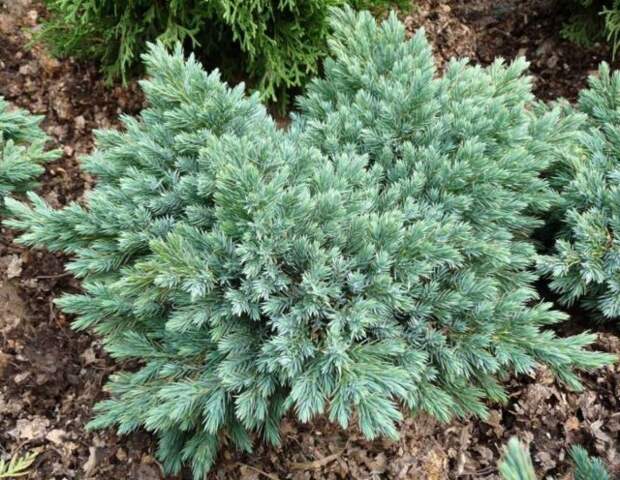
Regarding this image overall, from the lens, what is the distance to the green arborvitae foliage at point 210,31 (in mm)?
2969

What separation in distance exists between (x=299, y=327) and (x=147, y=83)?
1163mm

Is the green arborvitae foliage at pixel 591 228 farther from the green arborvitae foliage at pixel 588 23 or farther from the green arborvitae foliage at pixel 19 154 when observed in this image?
the green arborvitae foliage at pixel 19 154

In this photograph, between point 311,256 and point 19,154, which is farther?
point 19,154

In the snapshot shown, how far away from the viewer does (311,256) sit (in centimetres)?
187

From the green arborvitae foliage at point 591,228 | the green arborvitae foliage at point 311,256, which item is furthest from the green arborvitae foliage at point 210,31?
the green arborvitae foliage at point 591,228

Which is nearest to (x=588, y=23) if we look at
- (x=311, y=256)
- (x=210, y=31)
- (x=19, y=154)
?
(x=210, y=31)

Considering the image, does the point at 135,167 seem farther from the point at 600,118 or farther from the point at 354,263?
the point at 600,118

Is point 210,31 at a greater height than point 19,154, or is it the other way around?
point 210,31

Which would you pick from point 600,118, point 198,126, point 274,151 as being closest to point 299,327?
point 274,151

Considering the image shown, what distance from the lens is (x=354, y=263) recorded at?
1.91 metres

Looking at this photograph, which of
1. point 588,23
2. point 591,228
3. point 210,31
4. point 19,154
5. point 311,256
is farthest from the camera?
point 588,23

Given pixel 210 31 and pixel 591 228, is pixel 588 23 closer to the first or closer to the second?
pixel 591 228

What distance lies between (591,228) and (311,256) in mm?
1240

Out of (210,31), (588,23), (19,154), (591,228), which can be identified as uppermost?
(588,23)
